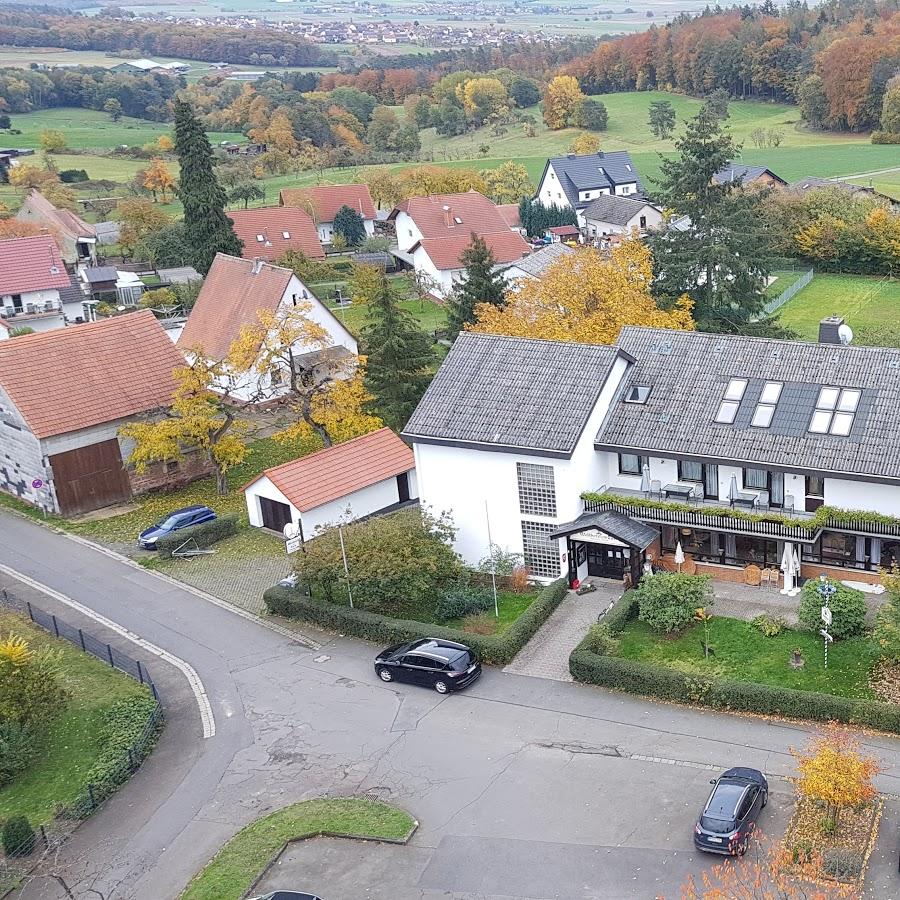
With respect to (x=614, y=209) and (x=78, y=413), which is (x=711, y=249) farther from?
(x=614, y=209)

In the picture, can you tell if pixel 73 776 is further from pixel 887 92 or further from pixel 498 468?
pixel 887 92

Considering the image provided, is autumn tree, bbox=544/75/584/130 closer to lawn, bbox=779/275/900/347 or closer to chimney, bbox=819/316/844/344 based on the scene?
lawn, bbox=779/275/900/347

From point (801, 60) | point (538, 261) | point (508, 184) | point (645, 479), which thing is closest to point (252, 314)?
point (538, 261)

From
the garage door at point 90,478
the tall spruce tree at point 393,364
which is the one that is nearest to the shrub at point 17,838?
the garage door at point 90,478

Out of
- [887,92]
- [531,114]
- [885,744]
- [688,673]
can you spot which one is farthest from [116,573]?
[531,114]

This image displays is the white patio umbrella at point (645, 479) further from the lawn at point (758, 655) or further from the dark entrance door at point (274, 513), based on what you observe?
the dark entrance door at point (274, 513)
